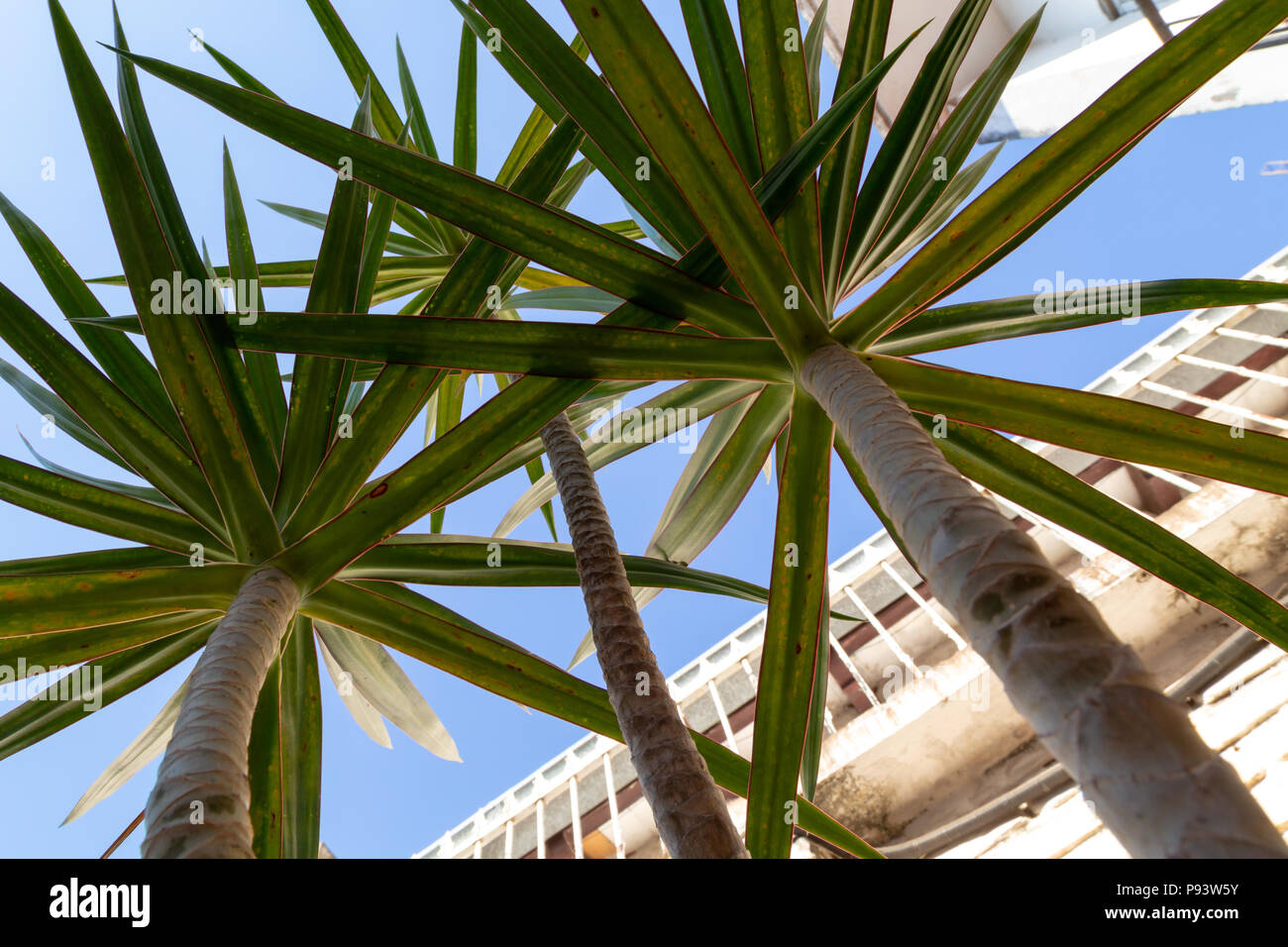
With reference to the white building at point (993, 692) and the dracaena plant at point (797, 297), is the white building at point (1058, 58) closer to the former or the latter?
the white building at point (993, 692)

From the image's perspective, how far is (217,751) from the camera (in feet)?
2.85

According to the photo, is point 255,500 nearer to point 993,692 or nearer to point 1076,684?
point 1076,684

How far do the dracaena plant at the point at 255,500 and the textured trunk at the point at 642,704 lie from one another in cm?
3

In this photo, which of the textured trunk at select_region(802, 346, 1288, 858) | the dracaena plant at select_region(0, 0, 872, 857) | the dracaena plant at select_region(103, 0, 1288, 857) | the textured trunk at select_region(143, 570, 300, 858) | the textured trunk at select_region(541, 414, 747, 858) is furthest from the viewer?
the dracaena plant at select_region(0, 0, 872, 857)

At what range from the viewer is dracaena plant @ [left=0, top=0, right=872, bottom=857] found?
122 centimetres

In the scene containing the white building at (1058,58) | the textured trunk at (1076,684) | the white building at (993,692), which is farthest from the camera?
the white building at (1058,58)

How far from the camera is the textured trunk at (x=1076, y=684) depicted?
548 millimetres

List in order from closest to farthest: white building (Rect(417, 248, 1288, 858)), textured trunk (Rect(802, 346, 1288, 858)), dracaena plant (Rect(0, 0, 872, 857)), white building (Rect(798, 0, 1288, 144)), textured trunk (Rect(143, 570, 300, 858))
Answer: textured trunk (Rect(802, 346, 1288, 858))
textured trunk (Rect(143, 570, 300, 858))
dracaena plant (Rect(0, 0, 872, 857))
white building (Rect(417, 248, 1288, 858))
white building (Rect(798, 0, 1288, 144))

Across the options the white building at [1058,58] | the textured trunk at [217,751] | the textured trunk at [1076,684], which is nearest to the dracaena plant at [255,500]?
the textured trunk at [217,751]

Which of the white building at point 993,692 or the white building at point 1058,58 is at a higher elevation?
the white building at point 1058,58

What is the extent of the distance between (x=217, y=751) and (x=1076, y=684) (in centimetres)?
88

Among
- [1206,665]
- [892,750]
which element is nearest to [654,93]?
[892,750]

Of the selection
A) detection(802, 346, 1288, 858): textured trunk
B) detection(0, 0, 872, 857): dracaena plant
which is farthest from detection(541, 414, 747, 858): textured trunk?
detection(802, 346, 1288, 858): textured trunk

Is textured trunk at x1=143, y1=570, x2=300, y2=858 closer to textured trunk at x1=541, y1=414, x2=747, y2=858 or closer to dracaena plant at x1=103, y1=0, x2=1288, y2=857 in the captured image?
dracaena plant at x1=103, y1=0, x2=1288, y2=857
